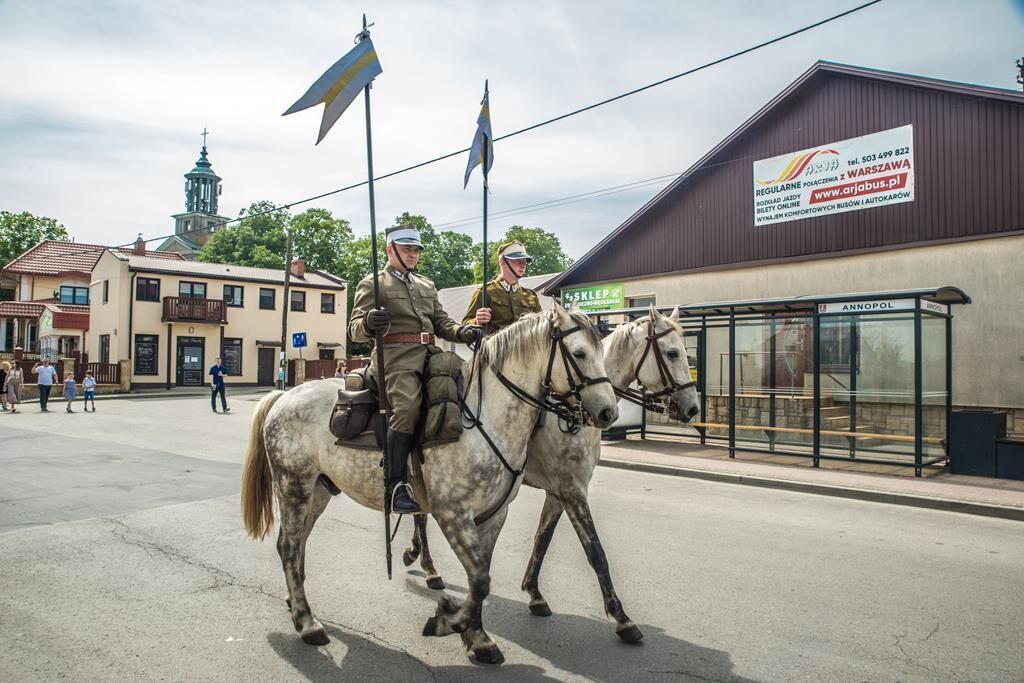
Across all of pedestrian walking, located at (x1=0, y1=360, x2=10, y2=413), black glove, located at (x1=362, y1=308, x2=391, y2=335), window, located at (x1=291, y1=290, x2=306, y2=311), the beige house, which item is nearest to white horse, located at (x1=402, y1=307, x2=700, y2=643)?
black glove, located at (x1=362, y1=308, x2=391, y2=335)

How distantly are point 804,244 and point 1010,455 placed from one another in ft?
25.9

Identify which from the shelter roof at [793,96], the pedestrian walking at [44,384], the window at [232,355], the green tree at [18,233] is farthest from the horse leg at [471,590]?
the green tree at [18,233]

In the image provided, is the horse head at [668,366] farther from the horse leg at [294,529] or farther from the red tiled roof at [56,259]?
the red tiled roof at [56,259]

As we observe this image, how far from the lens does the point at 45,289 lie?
5388 centimetres

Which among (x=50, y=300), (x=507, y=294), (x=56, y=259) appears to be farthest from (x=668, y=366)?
(x=56, y=259)

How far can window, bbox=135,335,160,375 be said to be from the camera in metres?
39.3

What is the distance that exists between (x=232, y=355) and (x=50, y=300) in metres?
20.6

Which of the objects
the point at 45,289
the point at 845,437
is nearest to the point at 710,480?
the point at 845,437

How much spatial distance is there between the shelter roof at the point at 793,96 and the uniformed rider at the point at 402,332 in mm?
15305

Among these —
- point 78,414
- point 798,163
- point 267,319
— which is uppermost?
point 798,163

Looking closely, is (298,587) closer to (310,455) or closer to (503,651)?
(310,455)

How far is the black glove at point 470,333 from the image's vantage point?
4.54 m

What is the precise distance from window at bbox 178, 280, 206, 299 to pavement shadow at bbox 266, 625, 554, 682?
4052cm

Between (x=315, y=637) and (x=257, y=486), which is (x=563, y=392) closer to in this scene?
(x=315, y=637)
